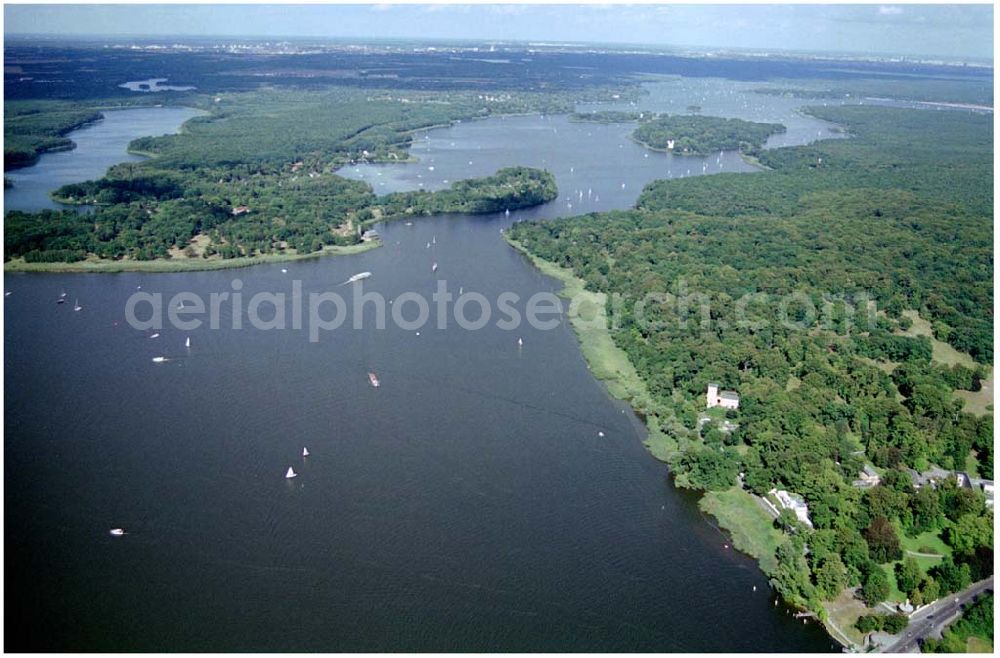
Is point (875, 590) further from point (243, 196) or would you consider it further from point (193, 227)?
point (243, 196)

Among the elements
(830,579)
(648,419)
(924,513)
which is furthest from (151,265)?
(924,513)

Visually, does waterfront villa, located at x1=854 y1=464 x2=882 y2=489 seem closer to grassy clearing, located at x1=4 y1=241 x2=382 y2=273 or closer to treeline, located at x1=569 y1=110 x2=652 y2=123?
Result: grassy clearing, located at x1=4 y1=241 x2=382 y2=273

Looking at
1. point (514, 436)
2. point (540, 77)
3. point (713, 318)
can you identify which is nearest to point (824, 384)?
point (713, 318)

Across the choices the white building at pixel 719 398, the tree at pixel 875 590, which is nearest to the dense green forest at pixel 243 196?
the white building at pixel 719 398

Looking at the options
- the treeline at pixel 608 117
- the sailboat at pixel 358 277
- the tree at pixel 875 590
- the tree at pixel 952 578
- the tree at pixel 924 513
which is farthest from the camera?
the treeline at pixel 608 117

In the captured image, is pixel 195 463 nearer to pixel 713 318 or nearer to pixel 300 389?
pixel 300 389

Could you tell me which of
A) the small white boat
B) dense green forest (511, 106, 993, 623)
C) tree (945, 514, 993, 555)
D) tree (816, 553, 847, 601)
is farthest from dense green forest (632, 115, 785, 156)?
tree (816, 553, 847, 601)

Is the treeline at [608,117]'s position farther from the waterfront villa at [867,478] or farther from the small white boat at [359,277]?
the waterfront villa at [867,478]
